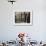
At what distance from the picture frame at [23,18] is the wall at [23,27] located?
0.11 meters

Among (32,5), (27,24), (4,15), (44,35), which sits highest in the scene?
(32,5)

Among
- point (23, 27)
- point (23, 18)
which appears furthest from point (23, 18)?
point (23, 27)

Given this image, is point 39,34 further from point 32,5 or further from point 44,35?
point 32,5

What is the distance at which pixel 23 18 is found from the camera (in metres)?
4.59

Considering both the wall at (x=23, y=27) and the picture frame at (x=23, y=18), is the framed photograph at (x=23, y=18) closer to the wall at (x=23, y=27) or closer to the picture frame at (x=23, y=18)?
the picture frame at (x=23, y=18)

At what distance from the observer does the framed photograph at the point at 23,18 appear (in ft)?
14.9

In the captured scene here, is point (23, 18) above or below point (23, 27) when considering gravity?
above

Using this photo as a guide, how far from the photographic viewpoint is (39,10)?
4.54 m

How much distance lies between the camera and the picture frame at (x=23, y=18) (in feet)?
14.9

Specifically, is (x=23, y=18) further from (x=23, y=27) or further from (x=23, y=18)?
(x=23, y=27)

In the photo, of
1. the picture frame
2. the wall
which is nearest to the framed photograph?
the picture frame

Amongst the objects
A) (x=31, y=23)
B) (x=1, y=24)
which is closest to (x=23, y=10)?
(x=31, y=23)

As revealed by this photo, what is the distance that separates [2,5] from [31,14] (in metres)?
1.07

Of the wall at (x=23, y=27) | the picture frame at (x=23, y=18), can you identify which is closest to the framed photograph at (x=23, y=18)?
the picture frame at (x=23, y=18)
